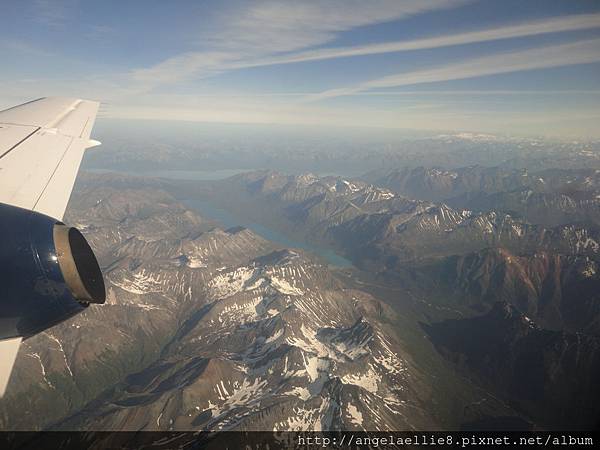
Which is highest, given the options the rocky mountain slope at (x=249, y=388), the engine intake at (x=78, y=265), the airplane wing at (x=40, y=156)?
the airplane wing at (x=40, y=156)

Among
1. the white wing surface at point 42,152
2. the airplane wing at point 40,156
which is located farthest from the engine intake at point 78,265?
the white wing surface at point 42,152

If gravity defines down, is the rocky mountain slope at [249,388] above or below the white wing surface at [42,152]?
below

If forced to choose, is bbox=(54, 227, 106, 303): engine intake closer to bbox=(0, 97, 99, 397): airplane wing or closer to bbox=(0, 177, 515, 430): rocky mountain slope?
bbox=(0, 97, 99, 397): airplane wing

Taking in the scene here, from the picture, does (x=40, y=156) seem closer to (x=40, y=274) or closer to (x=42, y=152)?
(x=42, y=152)

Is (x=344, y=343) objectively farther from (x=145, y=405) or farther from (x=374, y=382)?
(x=145, y=405)

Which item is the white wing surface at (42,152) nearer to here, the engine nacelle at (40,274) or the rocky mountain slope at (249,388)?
the engine nacelle at (40,274)

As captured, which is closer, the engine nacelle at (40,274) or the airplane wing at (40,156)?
the engine nacelle at (40,274)

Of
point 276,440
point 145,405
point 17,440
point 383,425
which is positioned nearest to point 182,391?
point 145,405
